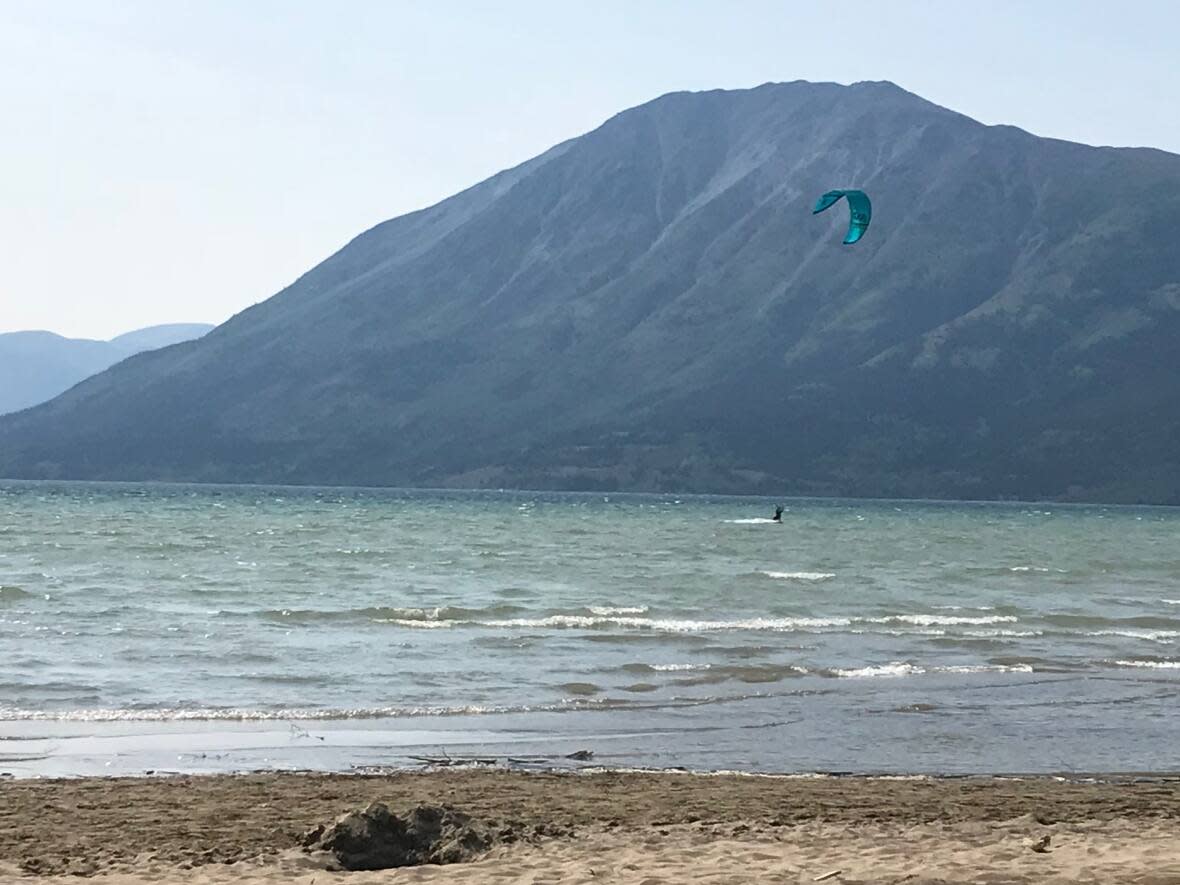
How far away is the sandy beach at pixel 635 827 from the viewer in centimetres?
1277

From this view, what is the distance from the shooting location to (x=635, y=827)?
14703 millimetres

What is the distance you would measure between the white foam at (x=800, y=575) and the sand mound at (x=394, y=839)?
45.0m

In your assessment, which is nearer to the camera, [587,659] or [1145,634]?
[587,659]

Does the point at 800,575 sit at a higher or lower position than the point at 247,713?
lower

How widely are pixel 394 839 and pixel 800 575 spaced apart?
4824 centimetres

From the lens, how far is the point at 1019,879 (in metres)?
12.4

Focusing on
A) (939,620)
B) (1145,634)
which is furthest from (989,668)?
(939,620)

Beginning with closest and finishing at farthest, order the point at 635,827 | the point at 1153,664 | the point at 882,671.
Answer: the point at 635,827, the point at 882,671, the point at 1153,664

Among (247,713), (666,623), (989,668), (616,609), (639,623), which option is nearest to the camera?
(247,713)

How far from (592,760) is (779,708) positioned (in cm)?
586

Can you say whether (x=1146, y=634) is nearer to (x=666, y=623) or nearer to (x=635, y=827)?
(x=666, y=623)

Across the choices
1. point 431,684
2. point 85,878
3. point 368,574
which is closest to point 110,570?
point 368,574

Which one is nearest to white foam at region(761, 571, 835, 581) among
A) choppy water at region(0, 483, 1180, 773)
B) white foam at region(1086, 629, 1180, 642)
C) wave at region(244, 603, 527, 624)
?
choppy water at region(0, 483, 1180, 773)

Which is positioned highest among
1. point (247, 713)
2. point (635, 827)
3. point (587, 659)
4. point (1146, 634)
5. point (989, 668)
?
point (635, 827)
